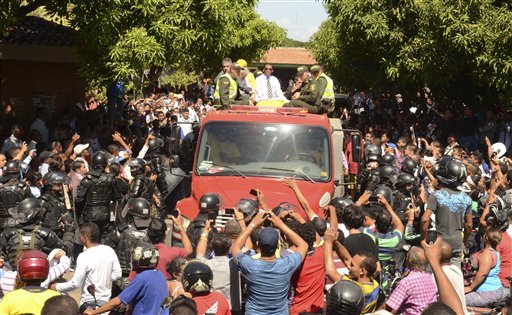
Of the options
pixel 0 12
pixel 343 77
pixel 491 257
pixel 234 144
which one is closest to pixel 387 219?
pixel 491 257

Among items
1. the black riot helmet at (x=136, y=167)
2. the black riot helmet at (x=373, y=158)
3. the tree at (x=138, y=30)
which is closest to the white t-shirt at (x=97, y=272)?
the black riot helmet at (x=136, y=167)

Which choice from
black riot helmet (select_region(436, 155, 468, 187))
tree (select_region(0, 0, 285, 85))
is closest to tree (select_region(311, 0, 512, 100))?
tree (select_region(0, 0, 285, 85))

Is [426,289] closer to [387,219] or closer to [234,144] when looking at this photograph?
[387,219]

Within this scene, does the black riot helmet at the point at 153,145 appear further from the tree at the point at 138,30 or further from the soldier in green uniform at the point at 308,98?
the soldier in green uniform at the point at 308,98

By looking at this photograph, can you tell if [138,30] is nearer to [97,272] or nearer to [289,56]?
[97,272]

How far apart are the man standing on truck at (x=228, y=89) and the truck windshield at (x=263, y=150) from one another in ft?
4.47

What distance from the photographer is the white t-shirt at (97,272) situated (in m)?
8.14

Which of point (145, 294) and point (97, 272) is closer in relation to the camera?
point (145, 294)

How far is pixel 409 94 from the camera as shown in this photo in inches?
1014

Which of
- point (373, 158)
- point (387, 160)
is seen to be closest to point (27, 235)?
point (387, 160)

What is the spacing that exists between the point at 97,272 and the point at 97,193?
3.81 metres

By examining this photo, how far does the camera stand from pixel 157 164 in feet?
46.7

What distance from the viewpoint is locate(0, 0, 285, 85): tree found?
53.5ft

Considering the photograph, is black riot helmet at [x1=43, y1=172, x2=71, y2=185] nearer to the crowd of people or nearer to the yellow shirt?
the crowd of people
